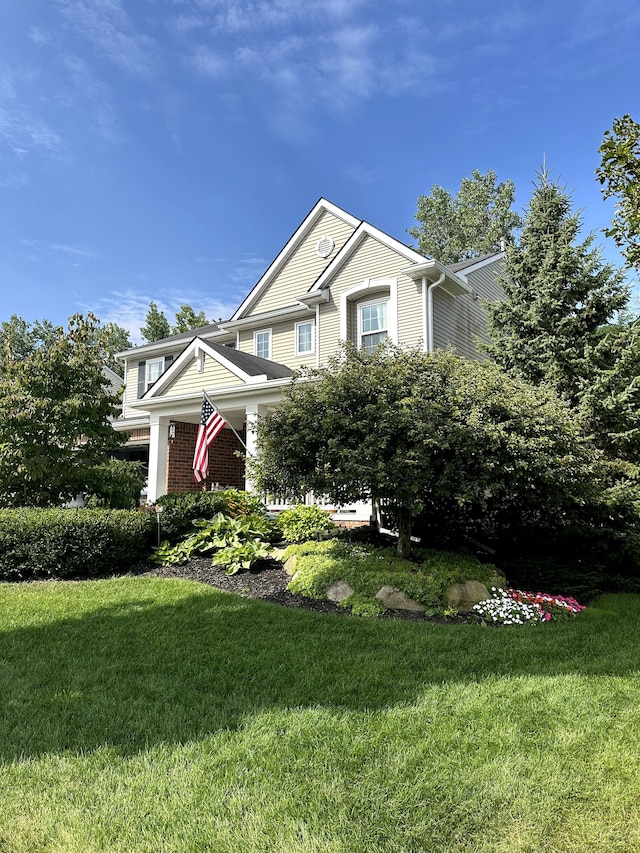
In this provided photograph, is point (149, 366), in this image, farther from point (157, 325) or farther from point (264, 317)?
point (157, 325)

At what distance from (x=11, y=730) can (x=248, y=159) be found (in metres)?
12.9

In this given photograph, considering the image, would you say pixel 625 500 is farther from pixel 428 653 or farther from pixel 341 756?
pixel 341 756

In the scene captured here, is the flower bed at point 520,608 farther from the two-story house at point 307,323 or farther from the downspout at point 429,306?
the downspout at point 429,306

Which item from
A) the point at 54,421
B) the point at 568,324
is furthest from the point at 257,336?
the point at 568,324

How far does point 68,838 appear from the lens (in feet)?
6.85

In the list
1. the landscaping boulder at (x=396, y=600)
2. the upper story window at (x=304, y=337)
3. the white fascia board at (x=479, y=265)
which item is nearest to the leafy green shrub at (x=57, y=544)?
the landscaping boulder at (x=396, y=600)

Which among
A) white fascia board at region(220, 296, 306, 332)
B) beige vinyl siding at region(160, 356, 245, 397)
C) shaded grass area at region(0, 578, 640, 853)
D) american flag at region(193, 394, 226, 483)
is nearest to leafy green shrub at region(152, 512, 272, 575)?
american flag at region(193, 394, 226, 483)

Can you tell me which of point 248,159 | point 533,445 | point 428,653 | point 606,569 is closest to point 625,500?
point 606,569

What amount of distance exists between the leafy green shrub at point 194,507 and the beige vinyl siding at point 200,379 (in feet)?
13.4

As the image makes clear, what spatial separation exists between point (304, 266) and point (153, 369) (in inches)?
311

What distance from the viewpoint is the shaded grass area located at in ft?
7.07

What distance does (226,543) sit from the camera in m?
7.85

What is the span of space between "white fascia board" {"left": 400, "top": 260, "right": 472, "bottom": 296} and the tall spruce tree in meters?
1.73

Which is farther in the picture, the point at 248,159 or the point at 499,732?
the point at 248,159
